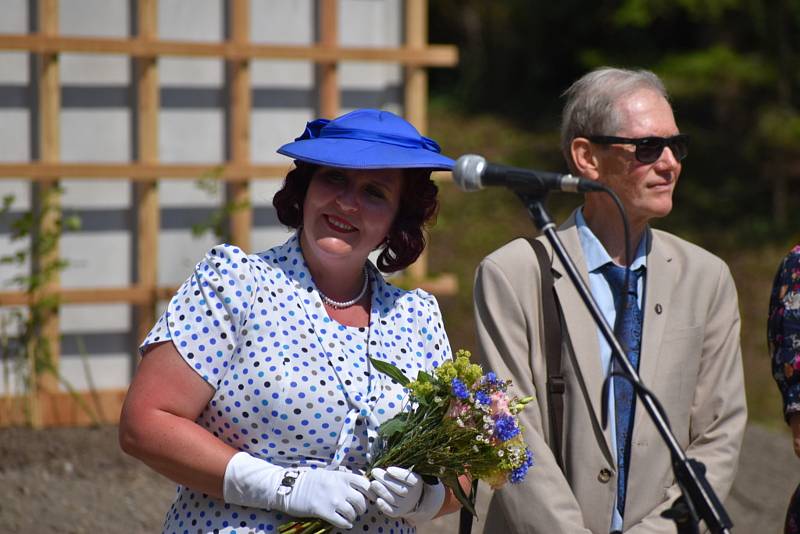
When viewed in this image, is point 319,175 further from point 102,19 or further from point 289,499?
point 102,19

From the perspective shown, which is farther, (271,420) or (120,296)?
(120,296)

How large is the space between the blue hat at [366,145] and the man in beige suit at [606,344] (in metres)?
0.46

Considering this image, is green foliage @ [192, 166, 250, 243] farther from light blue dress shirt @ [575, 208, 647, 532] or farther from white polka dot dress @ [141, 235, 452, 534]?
white polka dot dress @ [141, 235, 452, 534]

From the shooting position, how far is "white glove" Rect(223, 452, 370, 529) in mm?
2791

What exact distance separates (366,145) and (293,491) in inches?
33.2

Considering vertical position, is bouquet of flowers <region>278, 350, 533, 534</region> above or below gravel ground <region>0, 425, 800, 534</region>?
above

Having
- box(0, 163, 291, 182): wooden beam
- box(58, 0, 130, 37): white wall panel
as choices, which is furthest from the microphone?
box(58, 0, 130, 37): white wall panel

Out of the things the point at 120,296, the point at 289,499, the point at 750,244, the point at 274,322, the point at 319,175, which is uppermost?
the point at 319,175

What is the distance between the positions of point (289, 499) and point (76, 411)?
4.13m

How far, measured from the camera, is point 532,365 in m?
3.37

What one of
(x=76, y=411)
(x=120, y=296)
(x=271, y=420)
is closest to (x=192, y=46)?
(x=120, y=296)

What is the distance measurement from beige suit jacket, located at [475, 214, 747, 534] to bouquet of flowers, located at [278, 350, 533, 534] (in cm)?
42

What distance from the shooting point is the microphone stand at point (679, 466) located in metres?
2.52

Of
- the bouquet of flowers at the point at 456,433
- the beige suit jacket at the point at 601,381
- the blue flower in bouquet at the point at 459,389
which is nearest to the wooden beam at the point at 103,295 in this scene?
the beige suit jacket at the point at 601,381
